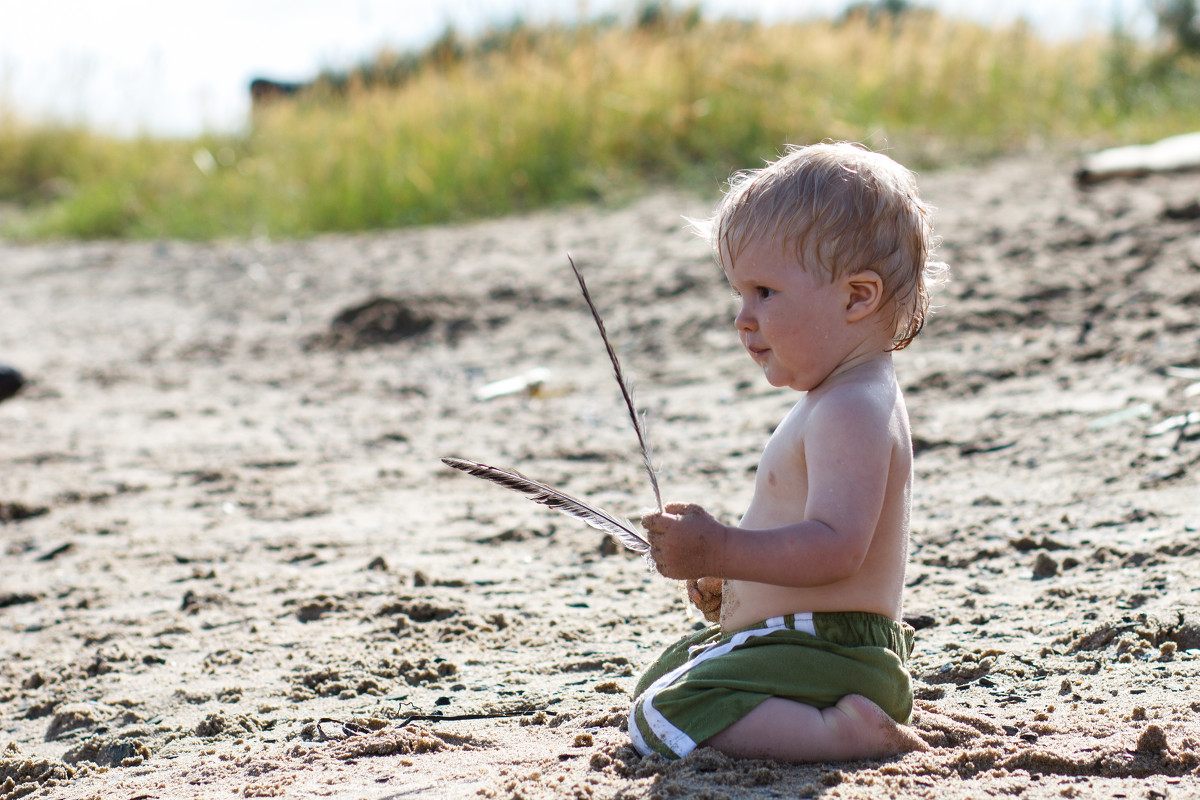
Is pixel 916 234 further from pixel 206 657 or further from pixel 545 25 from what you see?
pixel 545 25

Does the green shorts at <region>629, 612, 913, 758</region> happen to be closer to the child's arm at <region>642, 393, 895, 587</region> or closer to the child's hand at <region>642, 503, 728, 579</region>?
the child's arm at <region>642, 393, 895, 587</region>

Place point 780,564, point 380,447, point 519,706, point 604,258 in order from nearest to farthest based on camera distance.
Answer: point 780,564 → point 519,706 → point 380,447 → point 604,258

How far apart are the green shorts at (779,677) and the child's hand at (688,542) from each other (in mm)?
254

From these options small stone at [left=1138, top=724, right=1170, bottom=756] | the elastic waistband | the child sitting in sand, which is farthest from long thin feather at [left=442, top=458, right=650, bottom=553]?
small stone at [left=1138, top=724, right=1170, bottom=756]

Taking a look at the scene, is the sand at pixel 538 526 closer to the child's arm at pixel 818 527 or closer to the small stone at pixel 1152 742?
the small stone at pixel 1152 742

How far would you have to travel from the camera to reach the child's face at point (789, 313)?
1.99 metres

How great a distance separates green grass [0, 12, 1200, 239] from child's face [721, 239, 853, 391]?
6491mm

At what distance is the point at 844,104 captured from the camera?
975 cm

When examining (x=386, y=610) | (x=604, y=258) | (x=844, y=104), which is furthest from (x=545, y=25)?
(x=386, y=610)

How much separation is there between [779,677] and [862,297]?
65 cm

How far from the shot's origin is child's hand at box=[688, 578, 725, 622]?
229cm

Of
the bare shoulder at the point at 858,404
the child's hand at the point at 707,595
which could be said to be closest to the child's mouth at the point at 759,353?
the bare shoulder at the point at 858,404

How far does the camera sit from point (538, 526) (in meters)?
3.79

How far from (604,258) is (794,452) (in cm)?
540
